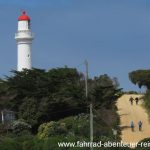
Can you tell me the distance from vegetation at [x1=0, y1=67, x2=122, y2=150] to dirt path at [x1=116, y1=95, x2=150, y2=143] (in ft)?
3.05

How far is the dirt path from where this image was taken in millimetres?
60531

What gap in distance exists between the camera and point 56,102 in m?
62.5

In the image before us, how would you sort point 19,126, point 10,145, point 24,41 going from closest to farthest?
point 10,145 → point 19,126 → point 24,41

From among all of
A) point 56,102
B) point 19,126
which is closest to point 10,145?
point 19,126

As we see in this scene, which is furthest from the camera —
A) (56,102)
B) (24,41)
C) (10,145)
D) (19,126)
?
(24,41)

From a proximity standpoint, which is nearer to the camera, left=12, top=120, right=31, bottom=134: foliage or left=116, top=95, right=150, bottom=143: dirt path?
left=12, top=120, right=31, bottom=134: foliage

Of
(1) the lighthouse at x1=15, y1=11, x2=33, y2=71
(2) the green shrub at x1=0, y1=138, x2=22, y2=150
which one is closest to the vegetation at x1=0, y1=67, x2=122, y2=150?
(2) the green shrub at x1=0, y1=138, x2=22, y2=150

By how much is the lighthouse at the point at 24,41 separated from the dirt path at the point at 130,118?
11292 millimetres

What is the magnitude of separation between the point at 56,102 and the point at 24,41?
24983mm

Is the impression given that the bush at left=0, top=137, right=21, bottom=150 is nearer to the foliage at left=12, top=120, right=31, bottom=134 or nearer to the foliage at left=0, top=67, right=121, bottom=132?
the foliage at left=12, top=120, right=31, bottom=134

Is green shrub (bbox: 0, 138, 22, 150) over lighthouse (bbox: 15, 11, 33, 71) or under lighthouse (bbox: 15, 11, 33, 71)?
under

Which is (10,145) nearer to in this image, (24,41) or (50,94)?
(50,94)

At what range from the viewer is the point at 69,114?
63781mm

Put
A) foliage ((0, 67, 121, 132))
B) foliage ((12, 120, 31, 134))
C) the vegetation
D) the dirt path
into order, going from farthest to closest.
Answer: foliage ((0, 67, 121, 132)), the dirt path, foliage ((12, 120, 31, 134)), the vegetation
